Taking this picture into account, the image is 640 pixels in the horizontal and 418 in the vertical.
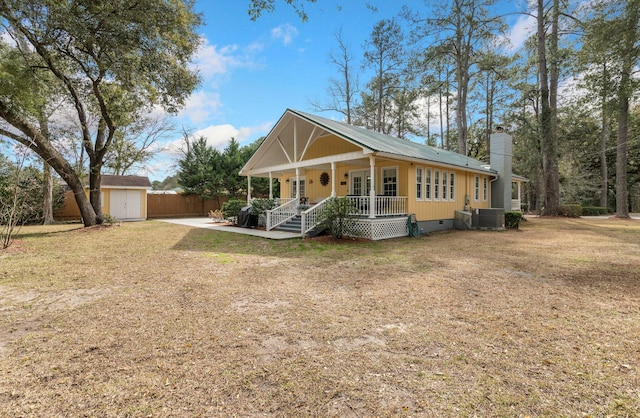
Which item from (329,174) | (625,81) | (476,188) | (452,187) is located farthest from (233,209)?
(625,81)

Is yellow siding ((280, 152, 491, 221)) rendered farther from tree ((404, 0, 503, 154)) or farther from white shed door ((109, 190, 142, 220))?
white shed door ((109, 190, 142, 220))

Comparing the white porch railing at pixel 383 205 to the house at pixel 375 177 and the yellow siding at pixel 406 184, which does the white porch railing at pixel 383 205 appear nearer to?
the house at pixel 375 177

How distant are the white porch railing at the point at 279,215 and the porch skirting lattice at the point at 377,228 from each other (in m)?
3.62

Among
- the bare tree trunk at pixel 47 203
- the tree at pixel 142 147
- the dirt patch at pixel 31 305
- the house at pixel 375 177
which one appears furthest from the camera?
the tree at pixel 142 147

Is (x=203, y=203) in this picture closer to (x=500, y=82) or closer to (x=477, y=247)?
(x=477, y=247)

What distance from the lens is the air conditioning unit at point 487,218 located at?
46.9 feet

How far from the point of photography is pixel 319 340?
3.18 meters

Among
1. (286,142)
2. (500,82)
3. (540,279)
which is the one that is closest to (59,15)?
(286,142)

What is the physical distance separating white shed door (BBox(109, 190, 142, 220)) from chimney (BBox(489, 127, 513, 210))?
23.1 m

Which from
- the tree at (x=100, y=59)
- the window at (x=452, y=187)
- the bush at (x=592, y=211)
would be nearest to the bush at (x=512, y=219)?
the window at (x=452, y=187)

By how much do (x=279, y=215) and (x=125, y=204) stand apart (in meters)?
13.4

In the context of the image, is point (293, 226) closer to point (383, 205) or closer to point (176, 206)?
point (383, 205)

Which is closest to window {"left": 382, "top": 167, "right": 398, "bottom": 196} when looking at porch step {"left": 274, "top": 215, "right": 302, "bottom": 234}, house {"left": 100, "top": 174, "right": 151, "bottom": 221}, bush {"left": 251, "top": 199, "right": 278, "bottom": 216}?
porch step {"left": 274, "top": 215, "right": 302, "bottom": 234}

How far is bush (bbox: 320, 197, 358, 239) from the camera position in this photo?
33.5ft
